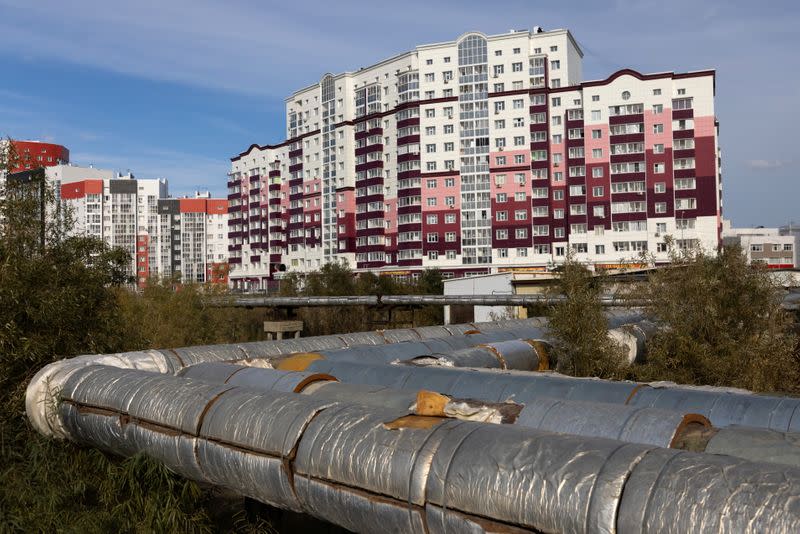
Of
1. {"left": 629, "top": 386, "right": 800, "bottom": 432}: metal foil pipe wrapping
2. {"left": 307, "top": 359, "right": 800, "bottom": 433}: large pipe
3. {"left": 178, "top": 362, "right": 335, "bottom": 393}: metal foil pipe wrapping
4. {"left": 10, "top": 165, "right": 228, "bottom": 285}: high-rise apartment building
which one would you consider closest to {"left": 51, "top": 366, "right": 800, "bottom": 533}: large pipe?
Result: {"left": 178, "top": 362, "right": 335, "bottom": 393}: metal foil pipe wrapping

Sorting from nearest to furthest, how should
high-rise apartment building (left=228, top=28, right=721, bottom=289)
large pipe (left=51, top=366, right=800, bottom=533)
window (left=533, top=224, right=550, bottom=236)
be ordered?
large pipe (left=51, top=366, right=800, bottom=533) < high-rise apartment building (left=228, top=28, right=721, bottom=289) < window (left=533, top=224, right=550, bottom=236)

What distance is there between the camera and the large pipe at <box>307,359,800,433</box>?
23.1 feet

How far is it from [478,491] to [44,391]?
6736 mm

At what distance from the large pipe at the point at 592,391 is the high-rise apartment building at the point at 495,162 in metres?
46.0

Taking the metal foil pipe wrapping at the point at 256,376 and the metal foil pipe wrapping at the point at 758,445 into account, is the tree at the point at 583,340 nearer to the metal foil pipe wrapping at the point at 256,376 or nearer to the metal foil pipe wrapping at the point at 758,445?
the metal foil pipe wrapping at the point at 256,376

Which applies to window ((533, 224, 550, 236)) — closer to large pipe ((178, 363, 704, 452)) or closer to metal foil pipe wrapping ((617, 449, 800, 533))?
large pipe ((178, 363, 704, 452))

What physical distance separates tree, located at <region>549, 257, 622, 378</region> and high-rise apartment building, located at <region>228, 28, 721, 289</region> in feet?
129

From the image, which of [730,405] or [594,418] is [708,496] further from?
[730,405]

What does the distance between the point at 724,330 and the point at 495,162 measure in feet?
173

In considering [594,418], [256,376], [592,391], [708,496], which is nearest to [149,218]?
[256,376]

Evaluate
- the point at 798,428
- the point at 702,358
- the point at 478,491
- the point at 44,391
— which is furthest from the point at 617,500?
the point at 702,358

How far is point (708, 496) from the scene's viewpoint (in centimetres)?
366

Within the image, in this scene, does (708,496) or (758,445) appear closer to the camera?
(708,496)

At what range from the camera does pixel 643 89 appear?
58719 mm
